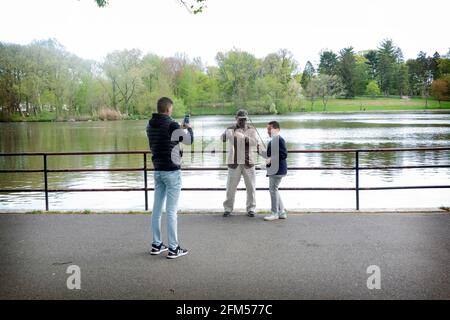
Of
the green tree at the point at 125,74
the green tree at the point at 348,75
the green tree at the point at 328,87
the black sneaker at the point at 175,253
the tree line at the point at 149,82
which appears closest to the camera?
the black sneaker at the point at 175,253

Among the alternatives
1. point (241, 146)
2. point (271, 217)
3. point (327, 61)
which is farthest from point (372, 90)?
point (271, 217)

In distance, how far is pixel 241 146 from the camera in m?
7.60

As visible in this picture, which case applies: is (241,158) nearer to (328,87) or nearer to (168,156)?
(168,156)

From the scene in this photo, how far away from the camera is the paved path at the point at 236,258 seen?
426 centimetres

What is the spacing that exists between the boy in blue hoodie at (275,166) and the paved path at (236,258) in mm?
236

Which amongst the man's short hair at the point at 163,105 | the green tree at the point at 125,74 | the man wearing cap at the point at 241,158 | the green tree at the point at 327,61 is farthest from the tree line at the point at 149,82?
the man's short hair at the point at 163,105

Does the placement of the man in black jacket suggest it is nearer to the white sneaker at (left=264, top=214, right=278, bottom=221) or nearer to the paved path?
the paved path

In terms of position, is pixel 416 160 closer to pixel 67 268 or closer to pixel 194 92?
pixel 67 268

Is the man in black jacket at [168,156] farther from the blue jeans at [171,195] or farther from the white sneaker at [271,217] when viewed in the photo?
the white sneaker at [271,217]

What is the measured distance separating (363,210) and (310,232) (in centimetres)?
188

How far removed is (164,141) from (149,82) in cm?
5274

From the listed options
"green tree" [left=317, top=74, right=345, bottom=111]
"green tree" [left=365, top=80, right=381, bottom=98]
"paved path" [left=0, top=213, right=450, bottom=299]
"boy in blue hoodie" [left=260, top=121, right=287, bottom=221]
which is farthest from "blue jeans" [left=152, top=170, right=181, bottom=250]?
"green tree" [left=365, top=80, right=381, bottom=98]

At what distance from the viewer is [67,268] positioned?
4.95m
